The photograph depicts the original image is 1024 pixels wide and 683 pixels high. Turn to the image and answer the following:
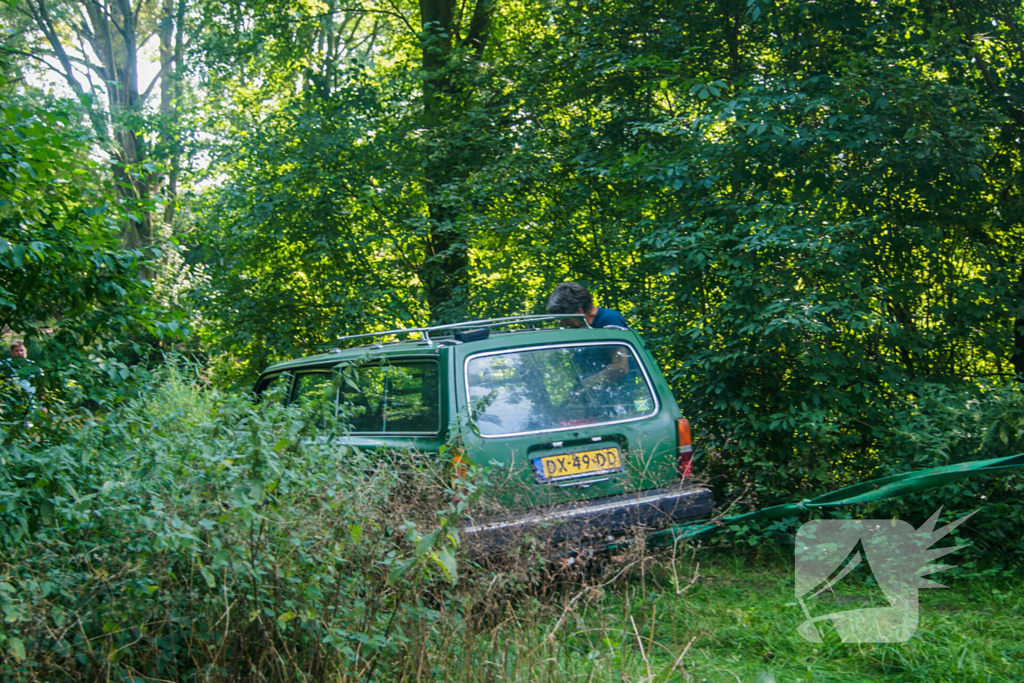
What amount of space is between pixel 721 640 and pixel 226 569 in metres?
2.54

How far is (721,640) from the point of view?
4.05 metres

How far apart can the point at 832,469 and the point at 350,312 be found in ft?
18.3

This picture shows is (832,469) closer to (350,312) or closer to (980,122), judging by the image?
(980,122)

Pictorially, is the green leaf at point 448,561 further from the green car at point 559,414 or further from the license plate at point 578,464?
the license plate at point 578,464

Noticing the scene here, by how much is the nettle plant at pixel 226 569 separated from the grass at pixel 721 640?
35 cm

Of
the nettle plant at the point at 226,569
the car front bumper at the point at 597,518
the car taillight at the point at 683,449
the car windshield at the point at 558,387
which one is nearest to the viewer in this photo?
the nettle plant at the point at 226,569

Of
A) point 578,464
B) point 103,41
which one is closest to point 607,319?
point 578,464

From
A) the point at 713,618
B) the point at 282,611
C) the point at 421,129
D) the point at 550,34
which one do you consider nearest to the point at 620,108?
the point at 550,34

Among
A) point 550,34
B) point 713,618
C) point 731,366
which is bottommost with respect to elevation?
point 713,618

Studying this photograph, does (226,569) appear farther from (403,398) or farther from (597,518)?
(403,398)

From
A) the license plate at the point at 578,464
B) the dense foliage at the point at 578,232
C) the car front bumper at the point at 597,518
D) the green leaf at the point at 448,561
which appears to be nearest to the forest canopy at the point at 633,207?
the dense foliage at the point at 578,232

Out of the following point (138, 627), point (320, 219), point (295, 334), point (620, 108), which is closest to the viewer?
point (138, 627)

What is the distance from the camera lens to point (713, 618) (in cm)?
434

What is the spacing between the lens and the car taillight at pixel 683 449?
5199mm
